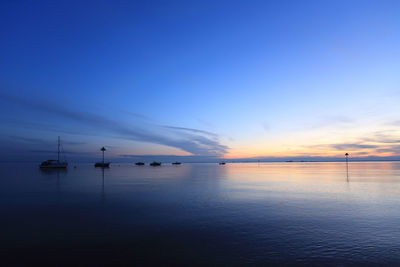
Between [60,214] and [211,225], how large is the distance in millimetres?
14122

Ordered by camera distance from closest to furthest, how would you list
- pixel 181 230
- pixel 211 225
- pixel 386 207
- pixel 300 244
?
1. pixel 300 244
2. pixel 181 230
3. pixel 211 225
4. pixel 386 207

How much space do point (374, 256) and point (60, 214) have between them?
2368cm

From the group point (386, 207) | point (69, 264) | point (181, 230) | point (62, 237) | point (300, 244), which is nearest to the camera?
point (69, 264)

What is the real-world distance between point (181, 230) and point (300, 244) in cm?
767

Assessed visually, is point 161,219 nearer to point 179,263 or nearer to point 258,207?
point 179,263

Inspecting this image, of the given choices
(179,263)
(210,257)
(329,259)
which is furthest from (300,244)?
(179,263)

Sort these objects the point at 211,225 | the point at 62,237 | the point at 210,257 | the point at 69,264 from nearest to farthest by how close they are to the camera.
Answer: the point at 69,264 → the point at 210,257 → the point at 62,237 → the point at 211,225

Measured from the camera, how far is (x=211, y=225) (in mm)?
18266

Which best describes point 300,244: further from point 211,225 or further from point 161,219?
point 161,219

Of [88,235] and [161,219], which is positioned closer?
[88,235]

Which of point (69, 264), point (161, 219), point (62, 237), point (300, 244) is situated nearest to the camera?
point (69, 264)

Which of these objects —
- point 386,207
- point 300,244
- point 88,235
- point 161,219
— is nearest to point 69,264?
point 88,235

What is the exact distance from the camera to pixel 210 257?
12.2 meters

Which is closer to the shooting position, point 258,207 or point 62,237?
point 62,237
